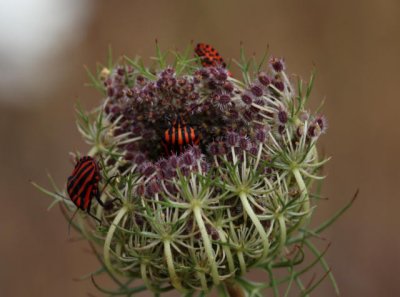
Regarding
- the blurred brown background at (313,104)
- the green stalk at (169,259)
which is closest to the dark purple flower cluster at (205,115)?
the green stalk at (169,259)

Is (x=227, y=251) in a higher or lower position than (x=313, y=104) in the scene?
lower

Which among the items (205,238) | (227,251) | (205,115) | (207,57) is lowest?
(227,251)

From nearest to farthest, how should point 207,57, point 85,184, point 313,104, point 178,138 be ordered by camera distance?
point 178,138 → point 85,184 → point 207,57 → point 313,104

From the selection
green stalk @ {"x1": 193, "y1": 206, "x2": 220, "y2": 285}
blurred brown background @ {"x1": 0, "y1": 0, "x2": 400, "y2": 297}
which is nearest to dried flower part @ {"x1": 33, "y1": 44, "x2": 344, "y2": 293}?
green stalk @ {"x1": 193, "y1": 206, "x2": 220, "y2": 285}

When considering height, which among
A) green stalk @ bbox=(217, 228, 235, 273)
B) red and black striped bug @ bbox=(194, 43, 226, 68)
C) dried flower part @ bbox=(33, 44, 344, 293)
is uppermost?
red and black striped bug @ bbox=(194, 43, 226, 68)

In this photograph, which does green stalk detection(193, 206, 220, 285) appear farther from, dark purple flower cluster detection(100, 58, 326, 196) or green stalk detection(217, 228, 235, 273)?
dark purple flower cluster detection(100, 58, 326, 196)

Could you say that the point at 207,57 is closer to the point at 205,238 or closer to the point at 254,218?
the point at 254,218

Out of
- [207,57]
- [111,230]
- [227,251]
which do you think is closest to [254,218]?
[227,251]

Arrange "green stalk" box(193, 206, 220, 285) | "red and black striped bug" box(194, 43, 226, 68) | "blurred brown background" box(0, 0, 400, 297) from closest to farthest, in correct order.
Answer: "green stalk" box(193, 206, 220, 285) < "red and black striped bug" box(194, 43, 226, 68) < "blurred brown background" box(0, 0, 400, 297)
